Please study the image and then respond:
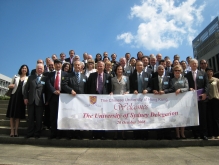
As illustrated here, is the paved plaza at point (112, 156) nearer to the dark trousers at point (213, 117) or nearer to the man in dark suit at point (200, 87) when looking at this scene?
the man in dark suit at point (200, 87)

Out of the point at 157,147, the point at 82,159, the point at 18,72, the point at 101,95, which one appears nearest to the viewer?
the point at 82,159

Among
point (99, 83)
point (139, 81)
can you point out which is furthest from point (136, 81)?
point (99, 83)

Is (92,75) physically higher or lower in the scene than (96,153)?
higher

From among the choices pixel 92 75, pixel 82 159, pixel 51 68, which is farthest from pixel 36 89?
pixel 82 159

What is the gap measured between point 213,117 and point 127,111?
2.52 meters

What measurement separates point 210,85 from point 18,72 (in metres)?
5.77

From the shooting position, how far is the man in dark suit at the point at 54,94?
17.9 feet

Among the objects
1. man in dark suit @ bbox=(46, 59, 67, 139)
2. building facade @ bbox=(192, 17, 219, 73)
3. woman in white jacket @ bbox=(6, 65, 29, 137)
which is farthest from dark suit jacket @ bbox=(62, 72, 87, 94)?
building facade @ bbox=(192, 17, 219, 73)

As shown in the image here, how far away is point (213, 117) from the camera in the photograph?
566 centimetres

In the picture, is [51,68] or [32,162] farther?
[51,68]

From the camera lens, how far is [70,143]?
17.2 feet

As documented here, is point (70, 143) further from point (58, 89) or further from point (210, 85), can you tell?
point (210, 85)

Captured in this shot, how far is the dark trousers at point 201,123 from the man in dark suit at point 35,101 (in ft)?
14.4

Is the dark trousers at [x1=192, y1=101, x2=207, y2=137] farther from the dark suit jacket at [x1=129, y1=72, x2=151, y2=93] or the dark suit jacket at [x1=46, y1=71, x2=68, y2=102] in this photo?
the dark suit jacket at [x1=46, y1=71, x2=68, y2=102]
